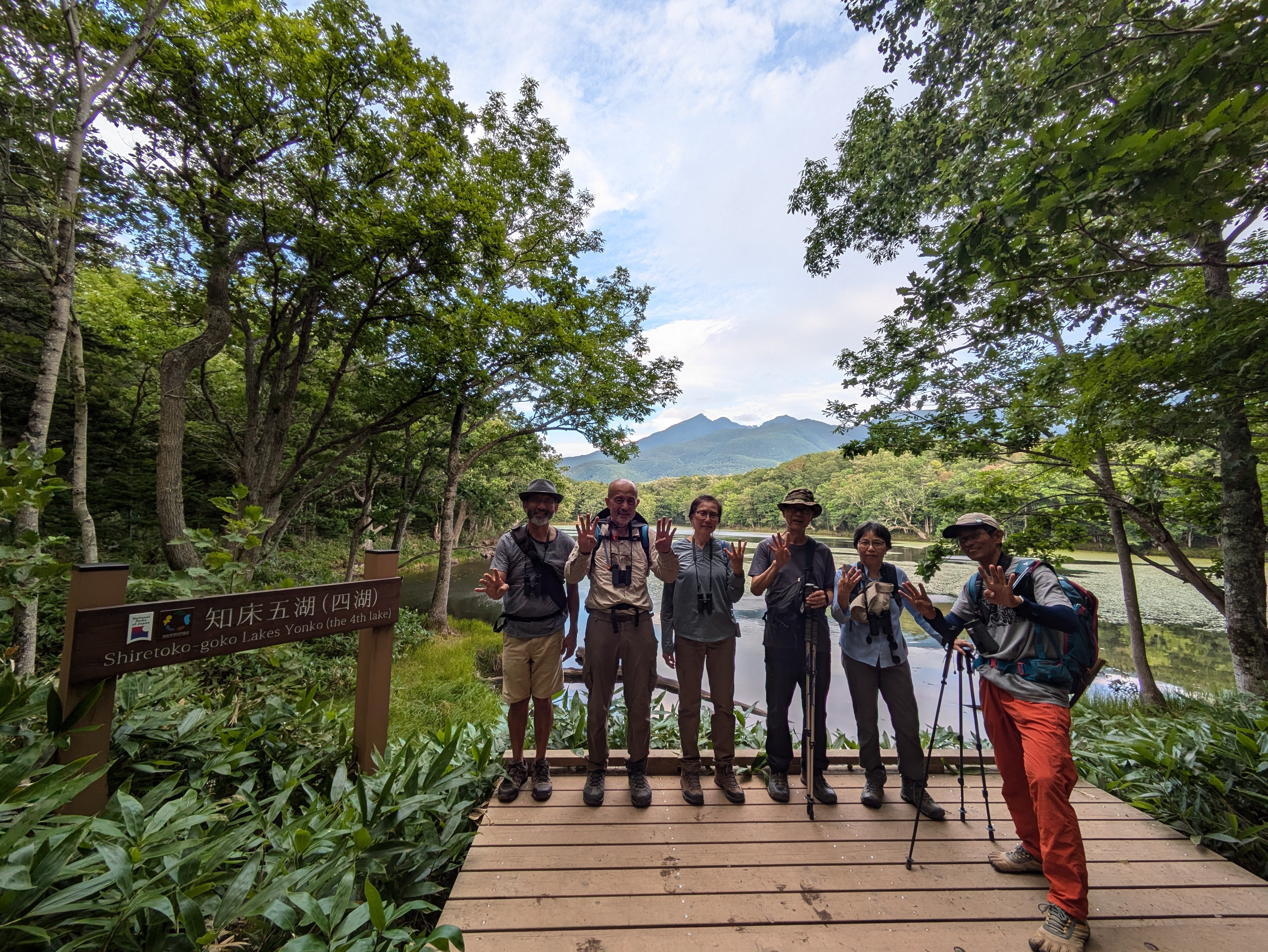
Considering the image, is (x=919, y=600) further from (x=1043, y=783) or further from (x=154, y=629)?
(x=154, y=629)

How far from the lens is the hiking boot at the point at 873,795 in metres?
2.88

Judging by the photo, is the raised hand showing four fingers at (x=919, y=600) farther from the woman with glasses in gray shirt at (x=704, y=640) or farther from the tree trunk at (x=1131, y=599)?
the tree trunk at (x=1131, y=599)

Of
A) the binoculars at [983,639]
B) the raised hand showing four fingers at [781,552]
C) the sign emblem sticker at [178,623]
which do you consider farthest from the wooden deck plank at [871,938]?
the sign emblem sticker at [178,623]

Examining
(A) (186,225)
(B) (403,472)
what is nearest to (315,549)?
(B) (403,472)

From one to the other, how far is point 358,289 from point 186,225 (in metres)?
2.17

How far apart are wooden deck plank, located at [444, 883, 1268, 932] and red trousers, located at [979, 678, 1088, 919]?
24 centimetres

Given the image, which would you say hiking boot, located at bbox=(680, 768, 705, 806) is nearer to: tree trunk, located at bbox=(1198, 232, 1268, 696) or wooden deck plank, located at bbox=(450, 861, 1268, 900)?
wooden deck plank, located at bbox=(450, 861, 1268, 900)

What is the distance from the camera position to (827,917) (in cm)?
207

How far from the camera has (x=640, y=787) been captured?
2.89 m

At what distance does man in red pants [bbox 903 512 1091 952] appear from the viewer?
6.61 ft

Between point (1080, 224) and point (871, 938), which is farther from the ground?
point (1080, 224)

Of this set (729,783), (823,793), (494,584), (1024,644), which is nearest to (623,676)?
(729,783)

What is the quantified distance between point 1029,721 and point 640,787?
2.25 metres

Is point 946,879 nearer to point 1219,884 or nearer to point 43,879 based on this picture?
point 1219,884
